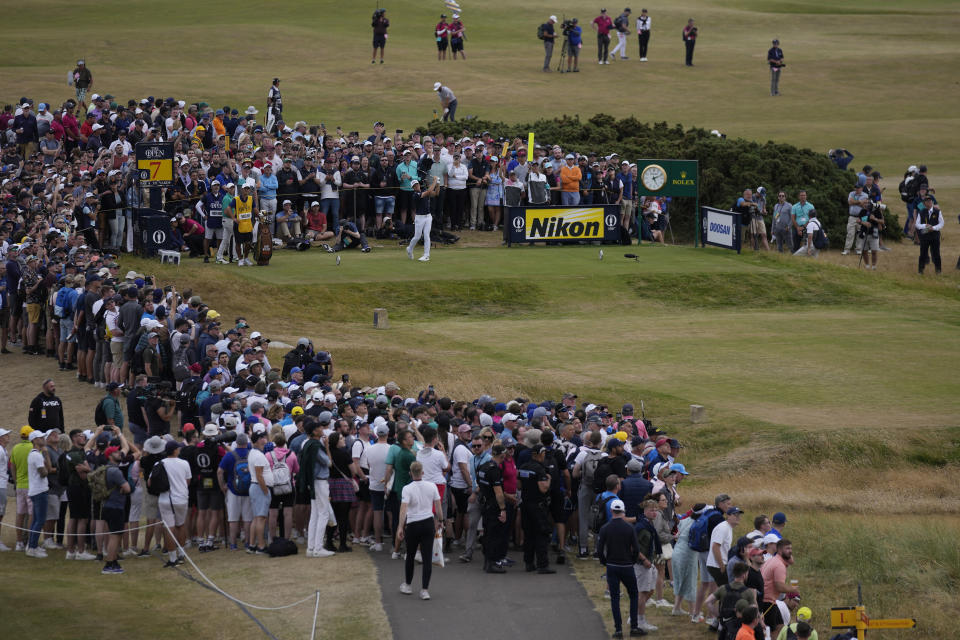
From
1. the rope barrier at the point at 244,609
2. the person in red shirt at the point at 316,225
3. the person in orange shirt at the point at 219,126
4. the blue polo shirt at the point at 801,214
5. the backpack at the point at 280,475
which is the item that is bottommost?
the rope barrier at the point at 244,609

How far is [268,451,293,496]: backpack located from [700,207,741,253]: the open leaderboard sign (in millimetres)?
23503

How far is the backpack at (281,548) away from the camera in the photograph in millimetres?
17719

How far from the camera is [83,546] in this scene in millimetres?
18125

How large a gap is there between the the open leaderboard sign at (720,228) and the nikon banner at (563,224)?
9.56 feet

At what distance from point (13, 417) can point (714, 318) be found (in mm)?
16649

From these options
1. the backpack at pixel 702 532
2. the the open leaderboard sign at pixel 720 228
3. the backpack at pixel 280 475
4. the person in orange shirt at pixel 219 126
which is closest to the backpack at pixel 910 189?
the the open leaderboard sign at pixel 720 228

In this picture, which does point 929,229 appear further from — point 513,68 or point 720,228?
point 513,68

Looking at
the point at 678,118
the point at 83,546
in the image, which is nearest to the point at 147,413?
the point at 83,546

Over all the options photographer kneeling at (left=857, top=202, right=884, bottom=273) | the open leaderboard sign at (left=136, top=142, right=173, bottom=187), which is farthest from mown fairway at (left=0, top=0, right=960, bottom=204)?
the open leaderboard sign at (left=136, top=142, right=173, bottom=187)

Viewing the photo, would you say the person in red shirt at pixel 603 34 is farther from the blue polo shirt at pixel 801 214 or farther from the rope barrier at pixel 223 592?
the rope barrier at pixel 223 592

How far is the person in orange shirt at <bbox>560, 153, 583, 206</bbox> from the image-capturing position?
124 ft

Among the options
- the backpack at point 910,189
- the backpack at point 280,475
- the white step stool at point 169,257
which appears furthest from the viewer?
the backpack at point 910,189

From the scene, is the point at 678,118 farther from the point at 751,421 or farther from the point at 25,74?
the point at 751,421

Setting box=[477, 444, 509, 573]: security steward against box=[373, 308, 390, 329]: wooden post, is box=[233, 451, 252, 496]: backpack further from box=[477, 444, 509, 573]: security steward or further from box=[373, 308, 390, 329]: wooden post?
box=[373, 308, 390, 329]: wooden post
